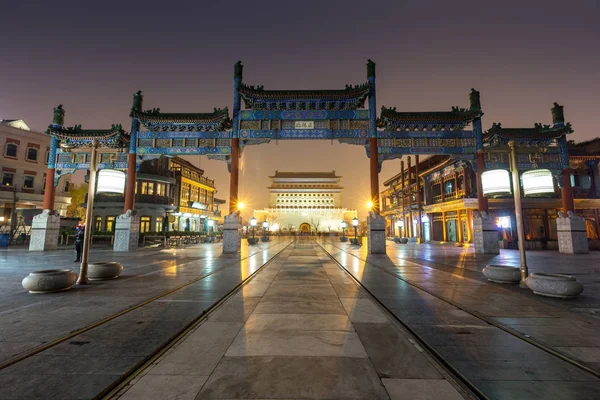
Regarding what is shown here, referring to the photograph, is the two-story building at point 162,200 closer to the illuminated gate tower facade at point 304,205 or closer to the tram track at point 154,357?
the illuminated gate tower facade at point 304,205

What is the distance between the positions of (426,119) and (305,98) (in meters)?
8.02

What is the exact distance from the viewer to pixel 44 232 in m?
18.7

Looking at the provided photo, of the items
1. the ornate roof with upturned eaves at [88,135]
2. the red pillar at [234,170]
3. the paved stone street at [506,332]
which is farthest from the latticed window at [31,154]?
the paved stone street at [506,332]

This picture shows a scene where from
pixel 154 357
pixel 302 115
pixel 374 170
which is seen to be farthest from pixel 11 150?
pixel 154 357

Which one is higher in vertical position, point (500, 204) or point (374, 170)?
point (374, 170)

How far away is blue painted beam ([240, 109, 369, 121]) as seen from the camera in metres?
17.9

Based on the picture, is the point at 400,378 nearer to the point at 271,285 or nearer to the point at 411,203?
the point at 271,285

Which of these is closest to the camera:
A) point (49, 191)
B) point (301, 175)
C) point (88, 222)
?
point (88, 222)

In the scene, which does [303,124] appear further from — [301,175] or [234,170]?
[301,175]

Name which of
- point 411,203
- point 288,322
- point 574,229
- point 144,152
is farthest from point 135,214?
point 411,203

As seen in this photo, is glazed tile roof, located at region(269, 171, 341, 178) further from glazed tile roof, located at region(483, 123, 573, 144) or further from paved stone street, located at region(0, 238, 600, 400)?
paved stone street, located at region(0, 238, 600, 400)

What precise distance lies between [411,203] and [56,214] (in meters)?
39.0

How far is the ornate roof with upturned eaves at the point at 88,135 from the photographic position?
1953cm

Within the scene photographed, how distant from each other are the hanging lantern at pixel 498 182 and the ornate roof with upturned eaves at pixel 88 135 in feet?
71.7
